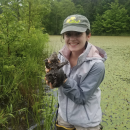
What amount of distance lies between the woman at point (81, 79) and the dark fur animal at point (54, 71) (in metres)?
0.07

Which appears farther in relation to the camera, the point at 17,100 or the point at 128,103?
the point at 128,103

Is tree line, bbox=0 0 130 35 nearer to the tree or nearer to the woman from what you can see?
the tree

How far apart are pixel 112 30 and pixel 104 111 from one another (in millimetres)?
19521

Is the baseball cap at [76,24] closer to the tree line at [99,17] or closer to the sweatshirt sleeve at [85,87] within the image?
the sweatshirt sleeve at [85,87]

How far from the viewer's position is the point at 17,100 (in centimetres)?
200

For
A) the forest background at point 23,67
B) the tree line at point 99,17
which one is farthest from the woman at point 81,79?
the tree line at point 99,17

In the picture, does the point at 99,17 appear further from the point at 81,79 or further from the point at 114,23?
the point at 81,79

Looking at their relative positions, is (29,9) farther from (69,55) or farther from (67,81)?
(67,81)

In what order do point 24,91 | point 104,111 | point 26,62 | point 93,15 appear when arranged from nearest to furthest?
point 104,111 < point 24,91 < point 26,62 < point 93,15

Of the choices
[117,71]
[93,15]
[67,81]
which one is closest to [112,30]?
[93,15]

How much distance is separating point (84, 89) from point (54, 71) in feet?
0.90

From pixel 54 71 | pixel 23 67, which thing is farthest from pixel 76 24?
pixel 23 67

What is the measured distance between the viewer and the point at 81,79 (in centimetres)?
109

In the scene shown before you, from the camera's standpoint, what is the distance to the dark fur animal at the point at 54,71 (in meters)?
0.89
